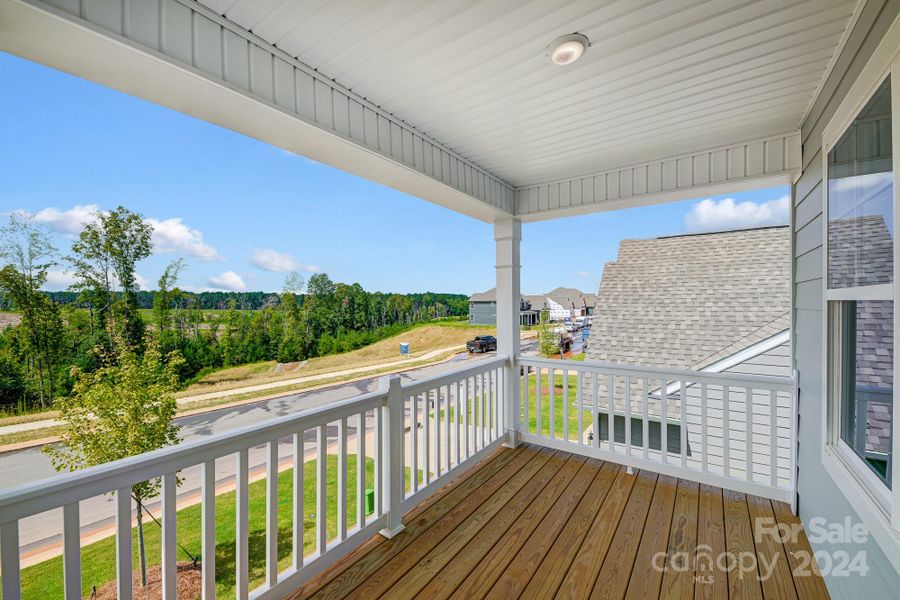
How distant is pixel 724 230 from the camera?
6.51m

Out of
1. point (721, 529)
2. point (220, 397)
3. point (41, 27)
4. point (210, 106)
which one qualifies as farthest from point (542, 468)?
point (41, 27)

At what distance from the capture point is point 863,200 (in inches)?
58.4

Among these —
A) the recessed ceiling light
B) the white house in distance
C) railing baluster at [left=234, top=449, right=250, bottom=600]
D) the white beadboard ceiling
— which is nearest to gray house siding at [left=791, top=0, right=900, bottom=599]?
the white house in distance

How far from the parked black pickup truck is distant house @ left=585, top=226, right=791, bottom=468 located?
1767mm

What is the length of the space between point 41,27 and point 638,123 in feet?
9.36

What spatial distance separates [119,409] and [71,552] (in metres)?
0.96

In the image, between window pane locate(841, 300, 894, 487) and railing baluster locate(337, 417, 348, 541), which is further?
railing baluster locate(337, 417, 348, 541)

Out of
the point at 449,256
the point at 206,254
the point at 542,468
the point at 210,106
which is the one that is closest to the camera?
the point at 210,106

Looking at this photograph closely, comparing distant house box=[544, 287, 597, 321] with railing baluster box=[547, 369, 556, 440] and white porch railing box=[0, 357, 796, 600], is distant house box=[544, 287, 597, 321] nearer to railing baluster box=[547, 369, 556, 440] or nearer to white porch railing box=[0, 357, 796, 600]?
white porch railing box=[0, 357, 796, 600]

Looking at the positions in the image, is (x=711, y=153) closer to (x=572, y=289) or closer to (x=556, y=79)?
(x=556, y=79)

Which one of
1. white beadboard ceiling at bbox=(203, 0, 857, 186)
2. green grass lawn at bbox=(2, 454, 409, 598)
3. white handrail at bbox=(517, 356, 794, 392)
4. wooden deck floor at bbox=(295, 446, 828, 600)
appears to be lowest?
green grass lawn at bbox=(2, 454, 409, 598)

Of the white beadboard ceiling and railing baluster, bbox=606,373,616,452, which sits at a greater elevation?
the white beadboard ceiling

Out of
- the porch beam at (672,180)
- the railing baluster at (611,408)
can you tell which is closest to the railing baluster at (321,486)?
the railing baluster at (611,408)

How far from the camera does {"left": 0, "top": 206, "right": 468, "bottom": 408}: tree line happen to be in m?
1.47
